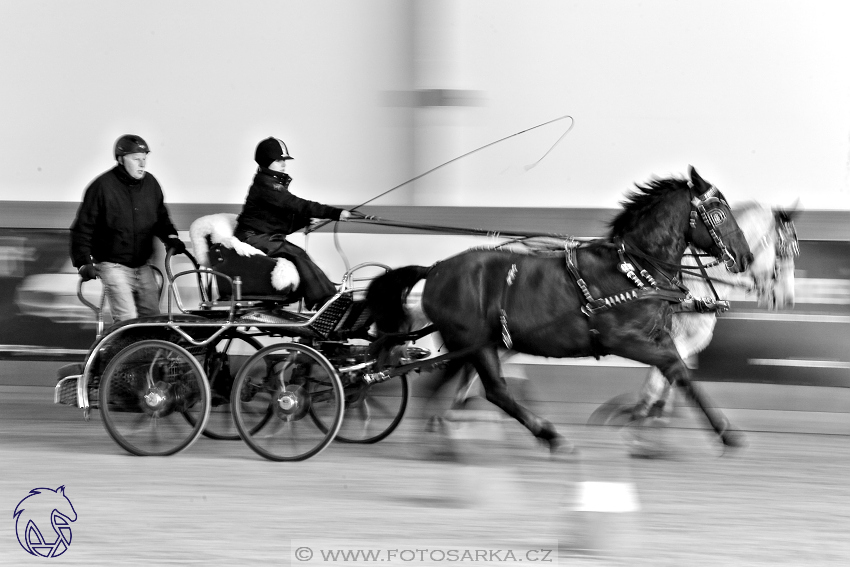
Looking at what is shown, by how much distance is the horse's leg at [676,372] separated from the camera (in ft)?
18.6

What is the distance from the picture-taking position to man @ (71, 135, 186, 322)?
6.41m

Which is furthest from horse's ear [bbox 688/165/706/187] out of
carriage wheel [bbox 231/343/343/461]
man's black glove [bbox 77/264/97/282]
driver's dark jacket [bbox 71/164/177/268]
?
man's black glove [bbox 77/264/97/282]

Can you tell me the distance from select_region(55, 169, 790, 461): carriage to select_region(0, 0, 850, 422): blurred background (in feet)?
5.45

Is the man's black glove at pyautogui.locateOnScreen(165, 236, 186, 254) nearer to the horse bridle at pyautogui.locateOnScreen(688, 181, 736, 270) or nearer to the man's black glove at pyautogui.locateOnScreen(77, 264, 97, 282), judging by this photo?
the man's black glove at pyautogui.locateOnScreen(77, 264, 97, 282)

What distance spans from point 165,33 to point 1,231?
1937 mm

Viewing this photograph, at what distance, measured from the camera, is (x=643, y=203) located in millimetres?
5934

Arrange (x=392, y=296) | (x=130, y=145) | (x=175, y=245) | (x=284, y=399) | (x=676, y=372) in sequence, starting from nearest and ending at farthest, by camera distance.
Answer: (x=676, y=372) < (x=284, y=399) < (x=392, y=296) < (x=130, y=145) < (x=175, y=245)

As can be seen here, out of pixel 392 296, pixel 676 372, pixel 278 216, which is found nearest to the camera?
pixel 676 372

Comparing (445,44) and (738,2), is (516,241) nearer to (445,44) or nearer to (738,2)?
(445,44)

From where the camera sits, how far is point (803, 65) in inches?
298

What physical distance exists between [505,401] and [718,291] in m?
1.45

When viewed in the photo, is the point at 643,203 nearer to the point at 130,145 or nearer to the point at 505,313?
the point at 505,313

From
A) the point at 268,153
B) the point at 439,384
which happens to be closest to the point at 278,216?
the point at 268,153

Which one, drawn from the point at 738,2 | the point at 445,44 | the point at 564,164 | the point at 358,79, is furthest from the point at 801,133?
the point at 358,79
